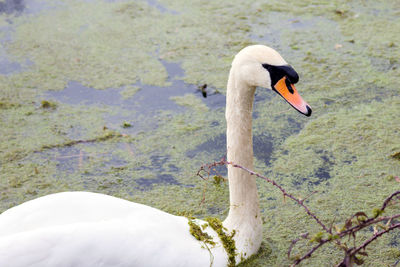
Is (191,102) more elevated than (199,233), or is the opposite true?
(199,233)

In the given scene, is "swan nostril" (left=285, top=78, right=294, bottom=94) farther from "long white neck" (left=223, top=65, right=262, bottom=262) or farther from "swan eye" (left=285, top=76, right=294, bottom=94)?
"long white neck" (left=223, top=65, right=262, bottom=262)

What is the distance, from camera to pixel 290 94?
2240 mm

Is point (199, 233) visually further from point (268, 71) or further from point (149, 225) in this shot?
point (268, 71)

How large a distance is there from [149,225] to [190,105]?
1754 millimetres

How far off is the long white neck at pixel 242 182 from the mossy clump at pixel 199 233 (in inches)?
5.9

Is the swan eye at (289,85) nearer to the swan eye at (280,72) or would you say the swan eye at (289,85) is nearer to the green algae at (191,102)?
the swan eye at (280,72)

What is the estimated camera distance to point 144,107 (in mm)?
3820

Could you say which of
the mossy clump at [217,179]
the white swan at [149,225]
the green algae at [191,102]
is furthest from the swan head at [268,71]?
the green algae at [191,102]

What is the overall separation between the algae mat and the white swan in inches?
9.8

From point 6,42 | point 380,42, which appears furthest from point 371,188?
point 6,42

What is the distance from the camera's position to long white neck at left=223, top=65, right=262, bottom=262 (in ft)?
7.62

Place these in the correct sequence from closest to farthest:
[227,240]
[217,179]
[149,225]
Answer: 1. [149,225]
2. [227,240]
3. [217,179]

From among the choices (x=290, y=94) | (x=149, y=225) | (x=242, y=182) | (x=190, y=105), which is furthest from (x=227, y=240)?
(x=190, y=105)

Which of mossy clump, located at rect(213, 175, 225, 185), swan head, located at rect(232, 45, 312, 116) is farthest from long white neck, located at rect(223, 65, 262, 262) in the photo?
mossy clump, located at rect(213, 175, 225, 185)
